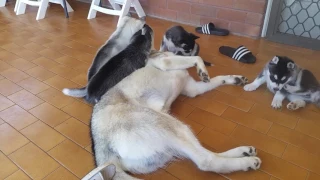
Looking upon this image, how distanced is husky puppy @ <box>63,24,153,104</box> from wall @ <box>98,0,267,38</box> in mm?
1684

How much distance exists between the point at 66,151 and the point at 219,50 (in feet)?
6.33

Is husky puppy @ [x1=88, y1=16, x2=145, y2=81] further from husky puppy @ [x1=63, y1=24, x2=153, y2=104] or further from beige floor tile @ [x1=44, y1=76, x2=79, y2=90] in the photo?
beige floor tile @ [x1=44, y1=76, x2=79, y2=90]

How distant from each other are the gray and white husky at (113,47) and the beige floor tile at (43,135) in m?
0.37

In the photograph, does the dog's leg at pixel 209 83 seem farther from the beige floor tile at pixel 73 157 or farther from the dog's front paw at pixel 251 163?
the beige floor tile at pixel 73 157

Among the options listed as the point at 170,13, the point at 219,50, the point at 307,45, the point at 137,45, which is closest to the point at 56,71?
the point at 137,45

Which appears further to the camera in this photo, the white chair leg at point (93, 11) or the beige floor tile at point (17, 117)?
the white chair leg at point (93, 11)

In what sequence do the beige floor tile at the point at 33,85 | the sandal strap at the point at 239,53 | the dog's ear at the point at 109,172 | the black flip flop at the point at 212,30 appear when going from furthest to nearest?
the black flip flop at the point at 212,30 < the sandal strap at the point at 239,53 < the beige floor tile at the point at 33,85 < the dog's ear at the point at 109,172

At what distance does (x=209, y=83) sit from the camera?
2072mm

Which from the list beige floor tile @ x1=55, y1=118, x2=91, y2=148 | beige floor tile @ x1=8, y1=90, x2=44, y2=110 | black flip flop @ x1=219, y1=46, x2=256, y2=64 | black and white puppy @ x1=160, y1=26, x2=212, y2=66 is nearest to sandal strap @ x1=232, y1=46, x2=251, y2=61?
black flip flop @ x1=219, y1=46, x2=256, y2=64

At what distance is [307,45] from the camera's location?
283 cm

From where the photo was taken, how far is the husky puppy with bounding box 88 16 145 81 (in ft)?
6.52

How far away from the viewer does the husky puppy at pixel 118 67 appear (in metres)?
1.66

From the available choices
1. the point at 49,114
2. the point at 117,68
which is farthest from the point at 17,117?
the point at 117,68

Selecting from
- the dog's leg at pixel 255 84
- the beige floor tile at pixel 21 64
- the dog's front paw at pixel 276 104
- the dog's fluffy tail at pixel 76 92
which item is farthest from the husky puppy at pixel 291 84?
the beige floor tile at pixel 21 64
